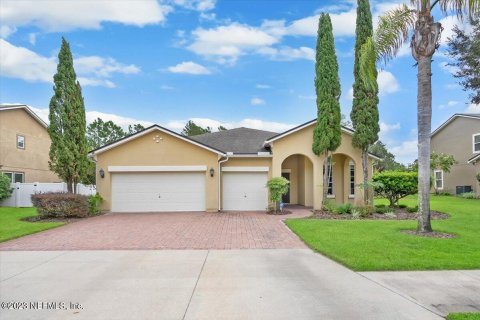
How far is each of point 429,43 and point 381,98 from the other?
24.2 ft

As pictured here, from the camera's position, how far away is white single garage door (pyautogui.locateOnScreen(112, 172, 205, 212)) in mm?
18484

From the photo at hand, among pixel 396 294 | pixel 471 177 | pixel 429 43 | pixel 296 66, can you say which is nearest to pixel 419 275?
pixel 396 294

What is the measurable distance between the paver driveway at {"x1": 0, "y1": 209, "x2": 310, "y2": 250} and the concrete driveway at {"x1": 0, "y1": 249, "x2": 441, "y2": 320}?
48.0 inches

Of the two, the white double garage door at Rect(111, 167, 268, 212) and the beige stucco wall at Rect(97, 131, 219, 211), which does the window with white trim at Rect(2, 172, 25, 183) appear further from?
the white double garage door at Rect(111, 167, 268, 212)

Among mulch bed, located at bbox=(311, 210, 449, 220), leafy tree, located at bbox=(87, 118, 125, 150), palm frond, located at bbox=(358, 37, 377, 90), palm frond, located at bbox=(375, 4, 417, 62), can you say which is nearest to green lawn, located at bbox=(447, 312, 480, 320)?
palm frond, located at bbox=(358, 37, 377, 90)

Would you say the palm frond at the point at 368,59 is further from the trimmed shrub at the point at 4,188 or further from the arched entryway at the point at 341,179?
the trimmed shrub at the point at 4,188

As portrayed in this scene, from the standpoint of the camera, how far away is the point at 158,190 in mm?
18578

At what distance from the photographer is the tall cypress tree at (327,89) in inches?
674

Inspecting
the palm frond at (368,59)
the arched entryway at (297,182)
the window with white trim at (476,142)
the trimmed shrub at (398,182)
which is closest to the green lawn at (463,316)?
the palm frond at (368,59)

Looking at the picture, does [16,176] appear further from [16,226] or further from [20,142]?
[16,226]

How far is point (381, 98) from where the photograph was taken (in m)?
17.3

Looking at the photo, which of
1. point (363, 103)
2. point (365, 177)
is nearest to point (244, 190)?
point (365, 177)

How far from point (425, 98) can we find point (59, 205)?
14.9 meters

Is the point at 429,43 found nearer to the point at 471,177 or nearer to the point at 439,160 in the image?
the point at 439,160
